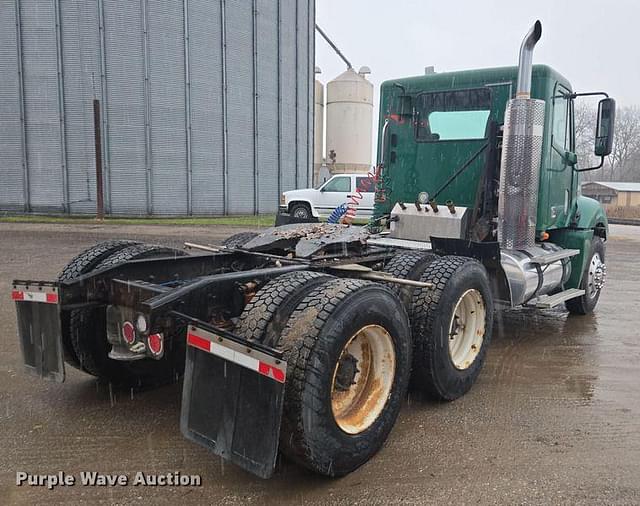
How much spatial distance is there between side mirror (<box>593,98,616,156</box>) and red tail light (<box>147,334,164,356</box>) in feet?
17.2

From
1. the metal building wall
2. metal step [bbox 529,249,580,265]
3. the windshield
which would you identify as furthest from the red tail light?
the metal building wall

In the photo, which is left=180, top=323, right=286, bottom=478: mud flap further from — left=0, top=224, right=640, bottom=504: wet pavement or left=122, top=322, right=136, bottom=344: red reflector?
left=122, top=322, right=136, bottom=344: red reflector

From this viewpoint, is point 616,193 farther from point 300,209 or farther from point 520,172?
point 520,172

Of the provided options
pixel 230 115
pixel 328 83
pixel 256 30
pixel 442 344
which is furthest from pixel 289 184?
pixel 442 344

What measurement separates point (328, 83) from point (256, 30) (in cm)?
1321

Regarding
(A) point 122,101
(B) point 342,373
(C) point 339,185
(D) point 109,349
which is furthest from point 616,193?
(D) point 109,349

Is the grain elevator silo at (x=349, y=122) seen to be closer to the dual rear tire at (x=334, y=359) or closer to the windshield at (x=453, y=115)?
the windshield at (x=453, y=115)

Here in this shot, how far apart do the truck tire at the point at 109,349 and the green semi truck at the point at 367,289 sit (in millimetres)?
13

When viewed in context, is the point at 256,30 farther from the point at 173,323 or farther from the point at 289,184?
the point at 173,323

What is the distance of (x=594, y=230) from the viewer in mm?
7430

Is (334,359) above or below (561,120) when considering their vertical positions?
below

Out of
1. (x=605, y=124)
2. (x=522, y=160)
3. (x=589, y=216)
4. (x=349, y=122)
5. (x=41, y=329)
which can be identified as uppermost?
(x=349, y=122)

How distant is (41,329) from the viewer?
364 cm

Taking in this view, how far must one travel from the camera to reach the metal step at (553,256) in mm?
5789
